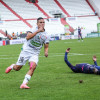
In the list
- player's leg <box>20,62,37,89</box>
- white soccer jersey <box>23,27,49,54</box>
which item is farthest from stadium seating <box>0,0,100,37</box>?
player's leg <box>20,62,37,89</box>

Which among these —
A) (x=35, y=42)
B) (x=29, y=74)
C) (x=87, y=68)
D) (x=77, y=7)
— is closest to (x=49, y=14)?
(x=77, y=7)

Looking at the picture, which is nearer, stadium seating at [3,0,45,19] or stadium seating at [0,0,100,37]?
stadium seating at [0,0,100,37]

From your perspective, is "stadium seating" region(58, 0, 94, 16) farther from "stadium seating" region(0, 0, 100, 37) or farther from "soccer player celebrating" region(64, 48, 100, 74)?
"soccer player celebrating" region(64, 48, 100, 74)

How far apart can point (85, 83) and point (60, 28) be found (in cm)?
5591

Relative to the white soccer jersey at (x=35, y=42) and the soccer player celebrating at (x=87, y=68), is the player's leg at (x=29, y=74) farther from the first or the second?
the soccer player celebrating at (x=87, y=68)

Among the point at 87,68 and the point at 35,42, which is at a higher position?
A: the point at 35,42

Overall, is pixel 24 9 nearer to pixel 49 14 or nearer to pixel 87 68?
pixel 49 14

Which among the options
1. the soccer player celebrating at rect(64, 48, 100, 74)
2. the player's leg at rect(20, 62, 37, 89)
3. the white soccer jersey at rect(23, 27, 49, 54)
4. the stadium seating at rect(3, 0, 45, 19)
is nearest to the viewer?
the player's leg at rect(20, 62, 37, 89)

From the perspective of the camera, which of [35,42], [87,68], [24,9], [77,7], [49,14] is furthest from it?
[77,7]

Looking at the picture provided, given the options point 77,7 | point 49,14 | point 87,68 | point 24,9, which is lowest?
point 87,68

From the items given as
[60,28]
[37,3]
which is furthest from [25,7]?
[60,28]

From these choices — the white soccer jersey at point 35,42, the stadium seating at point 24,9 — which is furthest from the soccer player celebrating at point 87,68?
the stadium seating at point 24,9

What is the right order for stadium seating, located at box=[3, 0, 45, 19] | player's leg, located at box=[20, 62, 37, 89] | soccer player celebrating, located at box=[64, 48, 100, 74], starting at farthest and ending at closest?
stadium seating, located at box=[3, 0, 45, 19] → soccer player celebrating, located at box=[64, 48, 100, 74] → player's leg, located at box=[20, 62, 37, 89]

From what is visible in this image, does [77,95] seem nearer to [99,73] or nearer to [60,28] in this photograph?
[99,73]
